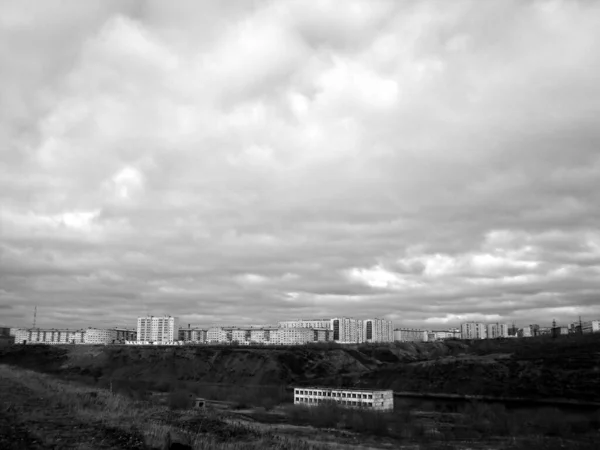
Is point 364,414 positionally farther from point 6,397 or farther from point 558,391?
point 558,391

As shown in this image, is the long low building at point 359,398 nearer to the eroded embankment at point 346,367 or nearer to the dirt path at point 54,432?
the eroded embankment at point 346,367

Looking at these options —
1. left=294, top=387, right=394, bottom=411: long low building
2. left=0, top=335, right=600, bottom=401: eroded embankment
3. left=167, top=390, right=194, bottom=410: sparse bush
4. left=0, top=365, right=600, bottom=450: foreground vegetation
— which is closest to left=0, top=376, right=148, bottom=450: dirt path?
left=0, top=365, right=600, bottom=450: foreground vegetation

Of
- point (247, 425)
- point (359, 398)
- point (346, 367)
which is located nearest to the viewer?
point (247, 425)

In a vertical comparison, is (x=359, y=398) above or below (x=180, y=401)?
below

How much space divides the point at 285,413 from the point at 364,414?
51.4ft

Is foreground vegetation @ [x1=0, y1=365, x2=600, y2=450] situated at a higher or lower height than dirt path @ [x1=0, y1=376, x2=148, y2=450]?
lower

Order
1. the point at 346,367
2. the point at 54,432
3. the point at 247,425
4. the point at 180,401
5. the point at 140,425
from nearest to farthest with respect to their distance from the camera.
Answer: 1. the point at 54,432
2. the point at 140,425
3. the point at 247,425
4. the point at 180,401
5. the point at 346,367

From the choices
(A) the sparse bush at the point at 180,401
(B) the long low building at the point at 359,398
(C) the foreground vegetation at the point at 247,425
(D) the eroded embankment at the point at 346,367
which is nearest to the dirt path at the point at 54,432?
(C) the foreground vegetation at the point at 247,425

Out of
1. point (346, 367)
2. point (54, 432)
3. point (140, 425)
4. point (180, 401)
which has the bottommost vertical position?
point (346, 367)

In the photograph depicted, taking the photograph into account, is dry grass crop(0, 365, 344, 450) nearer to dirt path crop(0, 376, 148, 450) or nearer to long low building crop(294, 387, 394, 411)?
dirt path crop(0, 376, 148, 450)

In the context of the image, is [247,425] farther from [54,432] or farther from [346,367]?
[346,367]

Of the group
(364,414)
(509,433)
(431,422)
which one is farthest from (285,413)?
(509,433)

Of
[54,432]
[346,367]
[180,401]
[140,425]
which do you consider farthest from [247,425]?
[346,367]

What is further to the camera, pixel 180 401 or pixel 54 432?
pixel 180 401
